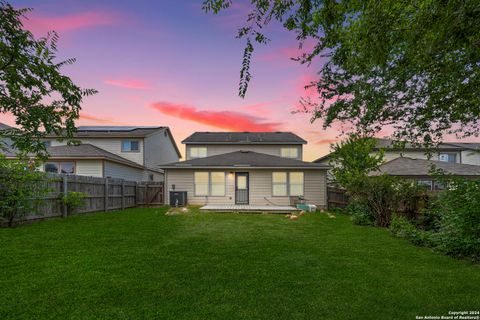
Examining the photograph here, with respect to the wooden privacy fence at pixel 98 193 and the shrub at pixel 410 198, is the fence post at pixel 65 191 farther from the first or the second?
the shrub at pixel 410 198

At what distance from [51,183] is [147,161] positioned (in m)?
13.2

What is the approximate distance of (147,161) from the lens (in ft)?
78.0

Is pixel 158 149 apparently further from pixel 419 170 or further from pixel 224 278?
pixel 419 170

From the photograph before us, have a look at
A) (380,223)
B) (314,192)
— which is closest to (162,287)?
(380,223)

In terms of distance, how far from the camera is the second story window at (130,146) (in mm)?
22922

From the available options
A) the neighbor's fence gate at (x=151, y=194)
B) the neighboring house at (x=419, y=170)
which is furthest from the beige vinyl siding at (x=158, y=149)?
the neighboring house at (x=419, y=170)

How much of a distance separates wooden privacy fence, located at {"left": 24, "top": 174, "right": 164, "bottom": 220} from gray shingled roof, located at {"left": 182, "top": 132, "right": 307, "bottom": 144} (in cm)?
803

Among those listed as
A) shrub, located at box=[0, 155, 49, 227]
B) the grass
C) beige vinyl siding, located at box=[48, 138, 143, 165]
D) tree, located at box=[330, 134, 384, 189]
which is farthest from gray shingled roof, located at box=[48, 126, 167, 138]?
the grass

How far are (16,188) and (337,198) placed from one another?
16.1 meters

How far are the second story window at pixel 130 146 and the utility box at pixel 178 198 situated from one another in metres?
8.22

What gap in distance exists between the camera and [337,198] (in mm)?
17141

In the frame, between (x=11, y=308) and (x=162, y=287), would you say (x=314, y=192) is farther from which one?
(x=11, y=308)

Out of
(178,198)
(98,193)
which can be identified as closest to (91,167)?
(98,193)

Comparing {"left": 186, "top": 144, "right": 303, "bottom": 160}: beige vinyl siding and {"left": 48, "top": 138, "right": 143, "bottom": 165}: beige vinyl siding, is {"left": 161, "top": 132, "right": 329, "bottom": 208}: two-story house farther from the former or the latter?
{"left": 186, "top": 144, "right": 303, "bottom": 160}: beige vinyl siding
